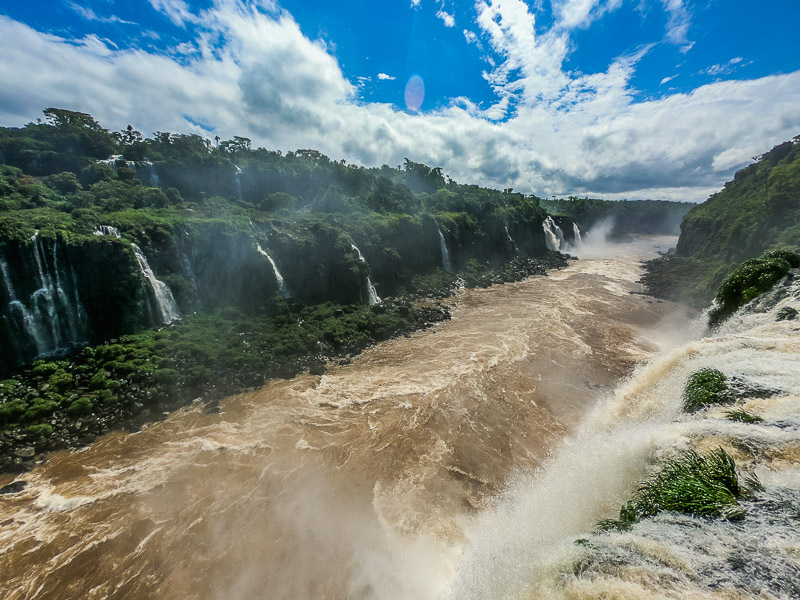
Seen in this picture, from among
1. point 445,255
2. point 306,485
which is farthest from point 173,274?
point 445,255

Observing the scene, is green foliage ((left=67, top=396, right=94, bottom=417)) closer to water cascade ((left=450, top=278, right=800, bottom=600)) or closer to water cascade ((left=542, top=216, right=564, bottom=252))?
water cascade ((left=450, top=278, right=800, bottom=600))

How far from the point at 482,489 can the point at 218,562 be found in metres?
8.85

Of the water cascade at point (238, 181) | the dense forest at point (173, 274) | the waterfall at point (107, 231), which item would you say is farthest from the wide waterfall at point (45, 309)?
the water cascade at point (238, 181)

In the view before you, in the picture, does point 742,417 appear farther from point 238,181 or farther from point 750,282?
point 238,181

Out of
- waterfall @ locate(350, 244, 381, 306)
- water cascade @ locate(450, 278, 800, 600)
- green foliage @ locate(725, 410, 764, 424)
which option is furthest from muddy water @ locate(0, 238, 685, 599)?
waterfall @ locate(350, 244, 381, 306)

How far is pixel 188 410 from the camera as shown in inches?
644

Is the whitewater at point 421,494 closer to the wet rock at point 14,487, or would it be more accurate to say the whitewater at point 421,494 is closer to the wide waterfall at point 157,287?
the wet rock at point 14,487

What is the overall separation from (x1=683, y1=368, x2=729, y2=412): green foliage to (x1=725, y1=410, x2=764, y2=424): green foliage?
4.15 ft

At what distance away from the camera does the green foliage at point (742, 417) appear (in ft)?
26.6

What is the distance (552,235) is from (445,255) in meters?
38.0

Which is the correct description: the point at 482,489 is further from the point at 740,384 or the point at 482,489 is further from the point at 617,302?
the point at 617,302

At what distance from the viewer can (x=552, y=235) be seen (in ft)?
230

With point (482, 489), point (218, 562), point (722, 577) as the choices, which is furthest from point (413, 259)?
point (722, 577)

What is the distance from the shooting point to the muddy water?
9.05 metres
